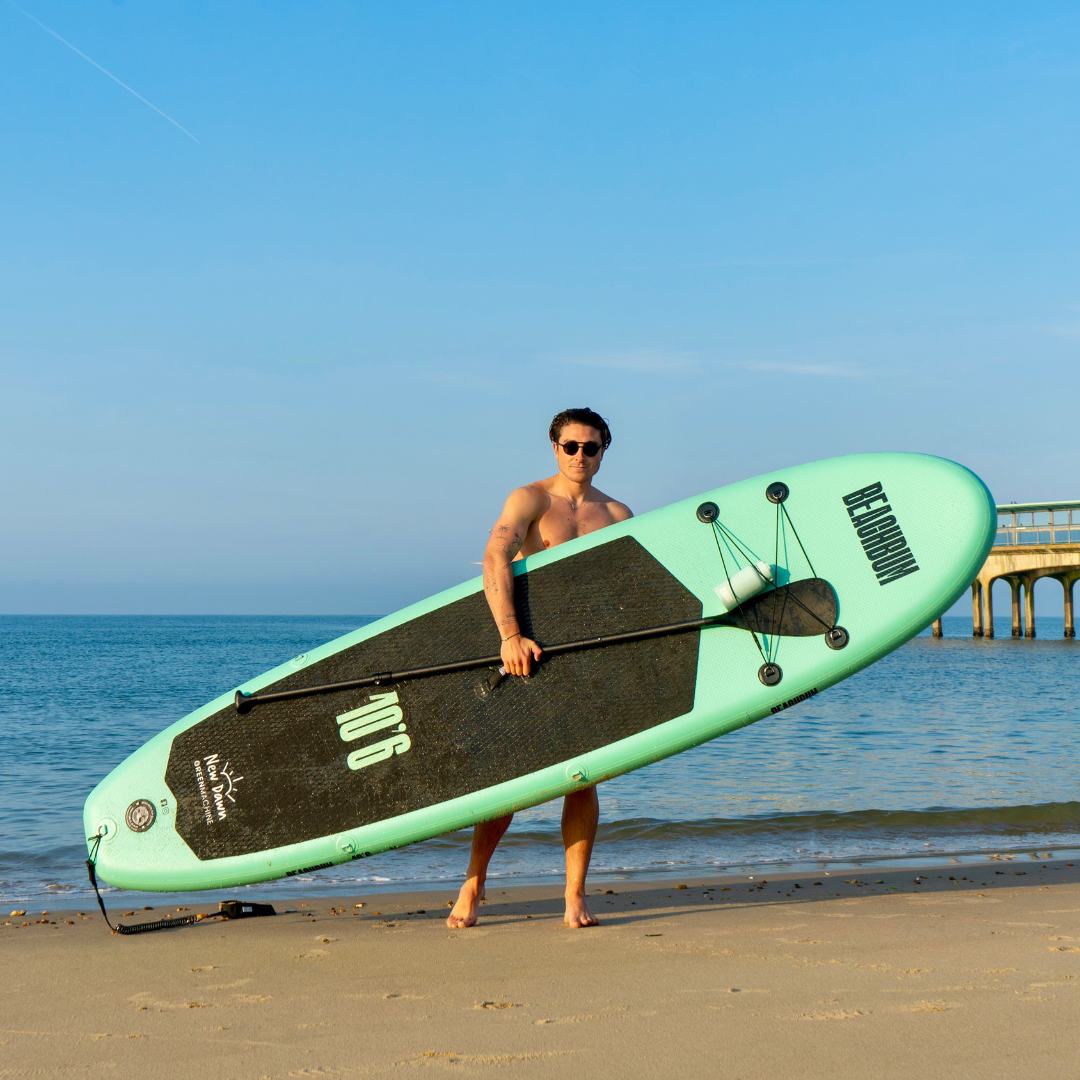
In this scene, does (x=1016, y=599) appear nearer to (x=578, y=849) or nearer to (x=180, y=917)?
(x=578, y=849)

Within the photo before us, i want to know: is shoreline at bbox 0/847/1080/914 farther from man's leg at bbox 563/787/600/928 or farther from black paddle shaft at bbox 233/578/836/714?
black paddle shaft at bbox 233/578/836/714

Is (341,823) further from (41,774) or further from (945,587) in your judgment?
(41,774)

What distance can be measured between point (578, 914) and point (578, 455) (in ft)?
5.46

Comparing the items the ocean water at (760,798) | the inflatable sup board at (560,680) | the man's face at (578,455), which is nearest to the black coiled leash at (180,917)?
the inflatable sup board at (560,680)

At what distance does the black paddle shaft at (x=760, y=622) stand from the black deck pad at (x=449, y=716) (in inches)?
1.3

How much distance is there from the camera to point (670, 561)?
12.4ft

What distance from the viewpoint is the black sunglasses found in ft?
11.5

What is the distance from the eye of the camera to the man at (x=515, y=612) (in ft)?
11.4

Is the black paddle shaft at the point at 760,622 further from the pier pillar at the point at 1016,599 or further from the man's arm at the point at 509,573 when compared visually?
the pier pillar at the point at 1016,599

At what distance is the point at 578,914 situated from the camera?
136 inches

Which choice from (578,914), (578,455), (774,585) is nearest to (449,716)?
(578,914)

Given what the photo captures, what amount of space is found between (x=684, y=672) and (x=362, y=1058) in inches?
74.1

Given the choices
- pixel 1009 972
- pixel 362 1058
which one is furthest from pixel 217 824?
pixel 1009 972

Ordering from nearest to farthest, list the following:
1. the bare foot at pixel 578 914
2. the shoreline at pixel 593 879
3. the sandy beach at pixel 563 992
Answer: the sandy beach at pixel 563 992 → the bare foot at pixel 578 914 → the shoreline at pixel 593 879
